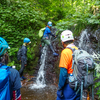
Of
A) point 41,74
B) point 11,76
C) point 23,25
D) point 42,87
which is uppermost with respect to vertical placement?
point 23,25

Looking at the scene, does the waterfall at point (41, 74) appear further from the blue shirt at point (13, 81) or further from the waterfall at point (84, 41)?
the blue shirt at point (13, 81)

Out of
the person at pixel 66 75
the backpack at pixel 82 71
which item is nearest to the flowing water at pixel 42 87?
the person at pixel 66 75

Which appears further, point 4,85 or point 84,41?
point 84,41

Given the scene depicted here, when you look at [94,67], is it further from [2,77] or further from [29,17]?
[29,17]

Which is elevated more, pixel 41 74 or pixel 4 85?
pixel 4 85

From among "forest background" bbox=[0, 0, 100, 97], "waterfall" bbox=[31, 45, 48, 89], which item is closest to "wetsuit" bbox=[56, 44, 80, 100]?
"waterfall" bbox=[31, 45, 48, 89]

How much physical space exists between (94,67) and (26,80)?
5482 mm

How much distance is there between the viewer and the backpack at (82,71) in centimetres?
198

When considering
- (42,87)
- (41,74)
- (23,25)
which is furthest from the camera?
(23,25)

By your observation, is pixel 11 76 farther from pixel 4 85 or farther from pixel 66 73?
pixel 66 73

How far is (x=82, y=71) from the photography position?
1991mm

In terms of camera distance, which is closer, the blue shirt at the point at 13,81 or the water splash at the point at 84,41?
the blue shirt at the point at 13,81

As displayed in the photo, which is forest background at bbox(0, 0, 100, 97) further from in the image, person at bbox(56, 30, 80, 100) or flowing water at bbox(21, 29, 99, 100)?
person at bbox(56, 30, 80, 100)

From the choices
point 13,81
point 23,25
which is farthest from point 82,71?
point 23,25
